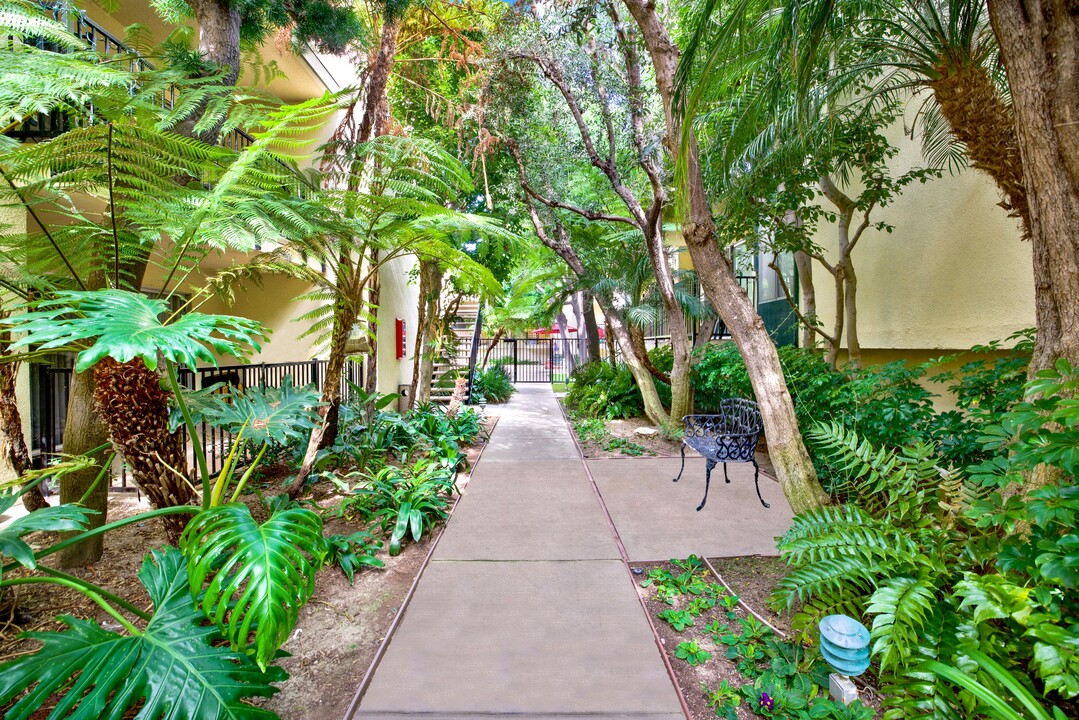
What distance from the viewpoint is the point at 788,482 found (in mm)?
3092

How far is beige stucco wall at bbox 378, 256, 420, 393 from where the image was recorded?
8414 millimetres

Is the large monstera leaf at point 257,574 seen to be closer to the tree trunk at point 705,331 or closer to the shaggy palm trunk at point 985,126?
the shaggy palm trunk at point 985,126

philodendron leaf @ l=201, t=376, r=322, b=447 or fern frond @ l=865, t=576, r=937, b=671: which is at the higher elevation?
philodendron leaf @ l=201, t=376, r=322, b=447

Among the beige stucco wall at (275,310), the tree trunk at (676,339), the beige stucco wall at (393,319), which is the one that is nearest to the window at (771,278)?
the tree trunk at (676,339)

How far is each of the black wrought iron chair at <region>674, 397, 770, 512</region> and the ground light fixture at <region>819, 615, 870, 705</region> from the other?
2.11 metres

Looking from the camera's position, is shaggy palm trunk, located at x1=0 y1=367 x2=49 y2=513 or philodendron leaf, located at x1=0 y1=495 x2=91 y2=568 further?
shaggy palm trunk, located at x1=0 y1=367 x2=49 y2=513

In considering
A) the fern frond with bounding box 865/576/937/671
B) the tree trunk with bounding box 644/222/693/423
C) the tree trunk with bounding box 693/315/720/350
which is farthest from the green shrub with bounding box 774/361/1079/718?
the tree trunk with bounding box 693/315/720/350

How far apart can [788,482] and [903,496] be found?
25.4 inches

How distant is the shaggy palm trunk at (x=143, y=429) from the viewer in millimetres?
2387

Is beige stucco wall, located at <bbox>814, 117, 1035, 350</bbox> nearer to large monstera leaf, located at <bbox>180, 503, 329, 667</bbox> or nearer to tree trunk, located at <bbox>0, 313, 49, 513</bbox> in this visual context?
large monstera leaf, located at <bbox>180, 503, 329, 667</bbox>

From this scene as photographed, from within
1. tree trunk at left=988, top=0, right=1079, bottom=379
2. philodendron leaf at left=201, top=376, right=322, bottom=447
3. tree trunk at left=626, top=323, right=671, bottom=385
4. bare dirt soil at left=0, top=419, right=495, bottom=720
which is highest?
tree trunk at left=988, top=0, right=1079, bottom=379

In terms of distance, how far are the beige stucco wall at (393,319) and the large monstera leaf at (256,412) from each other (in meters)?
4.10

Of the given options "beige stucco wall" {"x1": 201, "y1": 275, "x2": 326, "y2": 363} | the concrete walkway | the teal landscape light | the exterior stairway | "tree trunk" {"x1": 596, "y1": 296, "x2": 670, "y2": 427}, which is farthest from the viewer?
the exterior stairway

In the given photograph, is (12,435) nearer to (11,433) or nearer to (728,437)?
(11,433)
